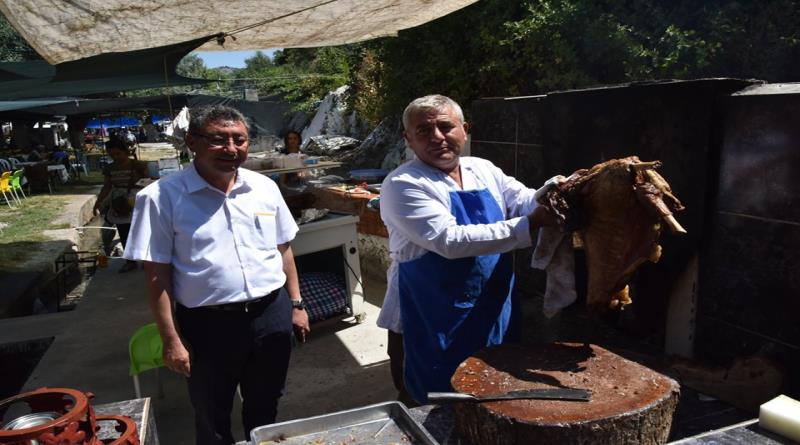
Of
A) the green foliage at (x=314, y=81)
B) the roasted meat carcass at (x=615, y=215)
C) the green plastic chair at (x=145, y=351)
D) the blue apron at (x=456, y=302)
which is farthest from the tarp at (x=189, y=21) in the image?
the green foliage at (x=314, y=81)

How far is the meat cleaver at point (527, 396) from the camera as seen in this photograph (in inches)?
62.7

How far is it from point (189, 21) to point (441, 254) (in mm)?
2931

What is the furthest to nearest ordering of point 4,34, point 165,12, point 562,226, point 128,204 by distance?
point 4,34 → point 128,204 → point 165,12 → point 562,226

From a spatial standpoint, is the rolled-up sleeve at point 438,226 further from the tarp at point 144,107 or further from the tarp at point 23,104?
the tarp at point 23,104

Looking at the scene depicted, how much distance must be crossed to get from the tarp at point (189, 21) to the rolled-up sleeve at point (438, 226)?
222cm

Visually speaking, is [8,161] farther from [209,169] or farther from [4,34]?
[209,169]

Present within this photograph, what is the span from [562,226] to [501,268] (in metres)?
0.45

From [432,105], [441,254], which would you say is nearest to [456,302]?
[441,254]

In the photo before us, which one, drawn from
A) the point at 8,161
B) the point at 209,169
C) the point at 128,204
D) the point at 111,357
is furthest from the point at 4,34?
the point at 209,169

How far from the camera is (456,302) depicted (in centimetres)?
225

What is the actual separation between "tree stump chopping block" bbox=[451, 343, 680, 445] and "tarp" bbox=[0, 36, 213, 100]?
4.50 metres

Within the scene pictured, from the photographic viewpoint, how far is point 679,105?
217 cm

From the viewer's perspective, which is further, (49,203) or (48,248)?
(49,203)

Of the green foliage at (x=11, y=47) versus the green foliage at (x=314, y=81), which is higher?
the green foliage at (x=11, y=47)
